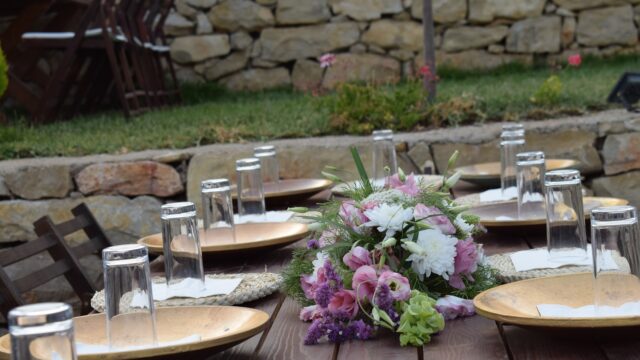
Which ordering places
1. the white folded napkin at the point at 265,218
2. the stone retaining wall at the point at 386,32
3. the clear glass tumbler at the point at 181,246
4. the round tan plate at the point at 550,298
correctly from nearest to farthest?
the round tan plate at the point at 550,298
the clear glass tumbler at the point at 181,246
the white folded napkin at the point at 265,218
the stone retaining wall at the point at 386,32

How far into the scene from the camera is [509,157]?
2967mm

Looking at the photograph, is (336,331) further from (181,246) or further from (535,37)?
(535,37)

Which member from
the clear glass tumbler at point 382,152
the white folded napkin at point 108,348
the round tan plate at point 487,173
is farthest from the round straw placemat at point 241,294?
the round tan plate at point 487,173

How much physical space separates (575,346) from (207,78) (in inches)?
292

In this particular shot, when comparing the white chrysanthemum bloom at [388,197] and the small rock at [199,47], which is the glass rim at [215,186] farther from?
the small rock at [199,47]

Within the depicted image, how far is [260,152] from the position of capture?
3.23 metres

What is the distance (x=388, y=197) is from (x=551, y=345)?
0.38m

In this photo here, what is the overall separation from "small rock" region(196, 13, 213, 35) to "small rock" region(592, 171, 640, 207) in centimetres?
433

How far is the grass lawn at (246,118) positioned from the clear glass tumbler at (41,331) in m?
4.28

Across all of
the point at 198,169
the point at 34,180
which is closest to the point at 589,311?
the point at 198,169

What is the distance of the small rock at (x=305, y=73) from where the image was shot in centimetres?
869

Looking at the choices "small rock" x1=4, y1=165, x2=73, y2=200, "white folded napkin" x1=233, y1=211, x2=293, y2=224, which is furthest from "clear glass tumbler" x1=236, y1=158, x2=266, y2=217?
"small rock" x1=4, y1=165, x2=73, y2=200

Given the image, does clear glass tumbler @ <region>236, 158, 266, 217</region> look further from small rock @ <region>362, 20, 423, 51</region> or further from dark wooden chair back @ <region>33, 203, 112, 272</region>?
small rock @ <region>362, 20, 423, 51</region>

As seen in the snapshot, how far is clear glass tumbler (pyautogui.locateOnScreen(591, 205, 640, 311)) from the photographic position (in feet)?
5.15
